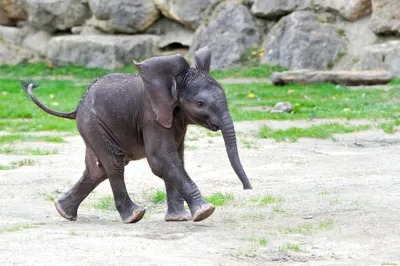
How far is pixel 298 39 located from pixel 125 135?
44.1 feet

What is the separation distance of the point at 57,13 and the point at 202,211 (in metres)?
17.7

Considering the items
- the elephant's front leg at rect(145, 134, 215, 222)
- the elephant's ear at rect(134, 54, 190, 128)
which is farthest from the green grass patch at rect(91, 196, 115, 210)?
the elephant's ear at rect(134, 54, 190, 128)

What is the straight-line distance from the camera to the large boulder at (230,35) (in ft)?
69.4

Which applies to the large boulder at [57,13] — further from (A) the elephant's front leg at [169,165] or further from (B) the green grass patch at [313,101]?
(A) the elephant's front leg at [169,165]

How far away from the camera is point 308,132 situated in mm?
12016

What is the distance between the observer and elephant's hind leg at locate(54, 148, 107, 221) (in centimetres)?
726

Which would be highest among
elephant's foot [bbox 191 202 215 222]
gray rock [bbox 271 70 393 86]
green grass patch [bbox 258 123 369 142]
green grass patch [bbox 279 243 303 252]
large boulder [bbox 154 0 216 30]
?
green grass patch [bbox 279 243 303 252]

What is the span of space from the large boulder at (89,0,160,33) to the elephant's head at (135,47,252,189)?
1576 cm

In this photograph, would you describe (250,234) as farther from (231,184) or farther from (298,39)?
(298,39)

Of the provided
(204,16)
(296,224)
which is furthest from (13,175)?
(204,16)

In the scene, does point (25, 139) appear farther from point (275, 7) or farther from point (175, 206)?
point (275, 7)

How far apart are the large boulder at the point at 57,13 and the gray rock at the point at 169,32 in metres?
1.89

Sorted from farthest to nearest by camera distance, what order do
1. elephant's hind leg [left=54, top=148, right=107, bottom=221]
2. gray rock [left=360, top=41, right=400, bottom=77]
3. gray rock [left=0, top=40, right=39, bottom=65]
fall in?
gray rock [left=0, top=40, right=39, bottom=65]
gray rock [left=360, top=41, right=400, bottom=77]
elephant's hind leg [left=54, top=148, right=107, bottom=221]

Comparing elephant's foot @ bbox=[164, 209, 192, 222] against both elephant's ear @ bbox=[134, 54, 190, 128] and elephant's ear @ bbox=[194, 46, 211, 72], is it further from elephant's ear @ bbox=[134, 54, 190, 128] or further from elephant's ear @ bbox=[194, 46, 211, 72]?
elephant's ear @ bbox=[194, 46, 211, 72]
